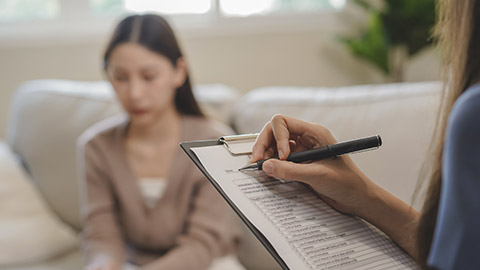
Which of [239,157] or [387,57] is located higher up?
[239,157]

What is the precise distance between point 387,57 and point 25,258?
140cm

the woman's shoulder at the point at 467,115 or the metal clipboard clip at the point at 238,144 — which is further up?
the woman's shoulder at the point at 467,115

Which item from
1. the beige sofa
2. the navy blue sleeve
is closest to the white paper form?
the navy blue sleeve

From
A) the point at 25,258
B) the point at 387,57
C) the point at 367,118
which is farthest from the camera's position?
the point at 387,57

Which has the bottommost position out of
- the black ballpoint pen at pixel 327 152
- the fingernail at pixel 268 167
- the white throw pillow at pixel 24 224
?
the white throw pillow at pixel 24 224

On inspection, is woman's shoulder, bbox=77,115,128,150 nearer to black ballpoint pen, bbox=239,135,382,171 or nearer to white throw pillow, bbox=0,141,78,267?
white throw pillow, bbox=0,141,78,267

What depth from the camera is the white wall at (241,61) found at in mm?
1948

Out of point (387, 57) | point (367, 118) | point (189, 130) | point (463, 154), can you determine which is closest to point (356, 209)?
point (463, 154)

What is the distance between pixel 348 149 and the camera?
0.45 metres

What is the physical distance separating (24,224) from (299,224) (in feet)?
3.78

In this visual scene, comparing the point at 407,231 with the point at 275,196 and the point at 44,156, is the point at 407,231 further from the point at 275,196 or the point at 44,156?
the point at 44,156

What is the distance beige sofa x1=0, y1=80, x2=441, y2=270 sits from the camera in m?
0.99

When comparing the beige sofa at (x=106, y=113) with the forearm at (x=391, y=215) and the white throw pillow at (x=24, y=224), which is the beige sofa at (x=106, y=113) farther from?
the forearm at (x=391, y=215)

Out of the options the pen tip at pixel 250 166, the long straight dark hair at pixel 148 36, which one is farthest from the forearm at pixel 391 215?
the long straight dark hair at pixel 148 36
